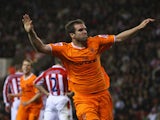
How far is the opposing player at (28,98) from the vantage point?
504 inches

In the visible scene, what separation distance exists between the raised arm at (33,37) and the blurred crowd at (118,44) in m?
8.32

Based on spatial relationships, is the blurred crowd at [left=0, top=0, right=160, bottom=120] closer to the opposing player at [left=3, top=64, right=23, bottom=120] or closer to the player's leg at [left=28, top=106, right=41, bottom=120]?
the opposing player at [left=3, top=64, right=23, bottom=120]

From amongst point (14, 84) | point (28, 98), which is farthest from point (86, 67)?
point (14, 84)

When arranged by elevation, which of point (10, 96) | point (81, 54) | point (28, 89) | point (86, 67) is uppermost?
point (81, 54)

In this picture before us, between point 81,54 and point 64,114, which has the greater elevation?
point 81,54

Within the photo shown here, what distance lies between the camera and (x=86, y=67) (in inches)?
364

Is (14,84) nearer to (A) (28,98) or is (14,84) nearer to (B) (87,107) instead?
(A) (28,98)

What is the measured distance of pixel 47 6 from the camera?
31484 mm

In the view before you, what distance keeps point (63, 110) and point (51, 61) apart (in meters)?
11.3

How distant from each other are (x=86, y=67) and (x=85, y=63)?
69 millimetres

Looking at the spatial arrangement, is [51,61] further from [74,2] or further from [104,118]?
[104,118]

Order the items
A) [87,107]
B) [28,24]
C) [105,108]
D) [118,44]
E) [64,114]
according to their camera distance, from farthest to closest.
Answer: [118,44] < [64,114] < [105,108] < [87,107] < [28,24]

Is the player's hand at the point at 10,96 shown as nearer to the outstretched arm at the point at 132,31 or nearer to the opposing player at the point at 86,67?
the opposing player at the point at 86,67

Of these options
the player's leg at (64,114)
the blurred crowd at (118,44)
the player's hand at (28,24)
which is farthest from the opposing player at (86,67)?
the blurred crowd at (118,44)
